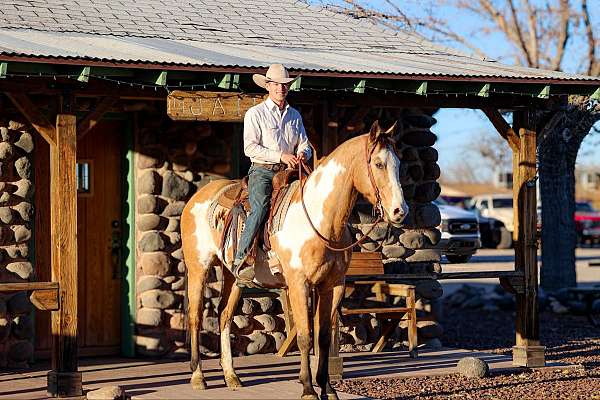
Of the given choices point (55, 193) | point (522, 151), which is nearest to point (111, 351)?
point (55, 193)

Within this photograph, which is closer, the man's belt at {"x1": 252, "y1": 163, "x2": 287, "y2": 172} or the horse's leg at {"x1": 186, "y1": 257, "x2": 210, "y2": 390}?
the man's belt at {"x1": 252, "y1": 163, "x2": 287, "y2": 172}

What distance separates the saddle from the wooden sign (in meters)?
0.70

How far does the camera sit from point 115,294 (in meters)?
13.3

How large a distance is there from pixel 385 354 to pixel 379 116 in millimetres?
2830

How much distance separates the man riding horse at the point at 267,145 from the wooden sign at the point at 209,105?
97 cm

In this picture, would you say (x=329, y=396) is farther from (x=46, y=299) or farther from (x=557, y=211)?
(x=557, y=211)

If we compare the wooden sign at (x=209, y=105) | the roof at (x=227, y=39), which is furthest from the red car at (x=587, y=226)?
the wooden sign at (x=209, y=105)

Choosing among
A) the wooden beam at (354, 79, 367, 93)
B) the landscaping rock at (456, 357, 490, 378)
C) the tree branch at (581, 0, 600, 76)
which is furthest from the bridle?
the tree branch at (581, 0, 600, 76)

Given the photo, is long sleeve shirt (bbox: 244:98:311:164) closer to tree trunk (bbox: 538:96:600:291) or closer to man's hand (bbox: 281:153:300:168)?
man's hand (bbox: 281:153:300:168)

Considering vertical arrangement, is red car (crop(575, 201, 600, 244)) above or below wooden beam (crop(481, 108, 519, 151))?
below

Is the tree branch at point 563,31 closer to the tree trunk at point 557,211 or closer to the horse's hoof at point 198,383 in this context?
the tree trunk at point 557,211

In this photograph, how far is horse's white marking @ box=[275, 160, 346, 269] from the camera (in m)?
9.52

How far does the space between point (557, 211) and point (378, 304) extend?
288 inches

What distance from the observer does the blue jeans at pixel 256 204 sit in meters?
10.0
